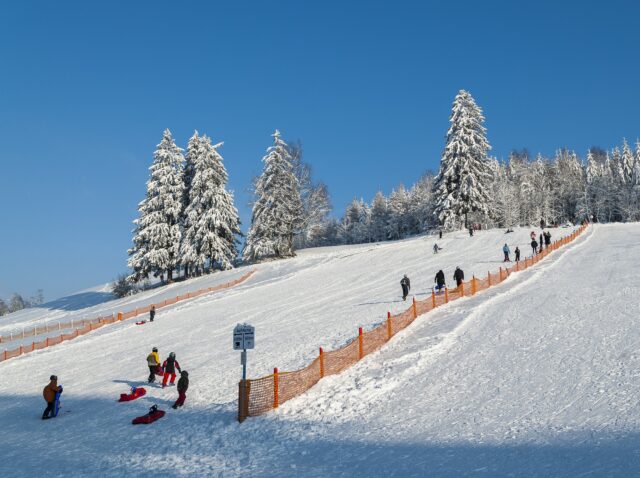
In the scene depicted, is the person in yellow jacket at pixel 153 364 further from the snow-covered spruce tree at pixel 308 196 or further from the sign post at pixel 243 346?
the snow-covered spruce tree at pixel 308 196

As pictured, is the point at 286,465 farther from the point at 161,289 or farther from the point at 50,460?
the point at 161,289

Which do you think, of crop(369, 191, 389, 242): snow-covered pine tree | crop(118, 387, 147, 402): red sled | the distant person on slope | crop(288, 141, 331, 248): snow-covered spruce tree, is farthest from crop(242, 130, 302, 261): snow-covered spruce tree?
crop(369, 191, 389, 242): snow-covered pine tree

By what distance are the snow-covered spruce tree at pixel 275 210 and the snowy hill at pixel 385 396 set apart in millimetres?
27092

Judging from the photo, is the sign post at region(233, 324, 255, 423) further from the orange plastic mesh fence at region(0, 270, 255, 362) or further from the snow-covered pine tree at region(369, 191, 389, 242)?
the snow-covered pine tree at region(369, 191, 389, 242)

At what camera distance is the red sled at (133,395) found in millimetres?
15961

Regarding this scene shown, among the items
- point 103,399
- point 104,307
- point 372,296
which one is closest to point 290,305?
point 372,296

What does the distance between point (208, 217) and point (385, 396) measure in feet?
140

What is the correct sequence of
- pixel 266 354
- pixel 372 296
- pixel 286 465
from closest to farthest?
pixel 286 465, pixel 266 354, pixel 372 296

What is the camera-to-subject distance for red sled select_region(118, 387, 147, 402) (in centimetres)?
1596

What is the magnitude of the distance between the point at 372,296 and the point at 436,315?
808 cm

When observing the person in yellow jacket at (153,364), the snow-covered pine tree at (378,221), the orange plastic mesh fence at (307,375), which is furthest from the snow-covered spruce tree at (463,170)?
the snow-covered pine tree at (378,221)

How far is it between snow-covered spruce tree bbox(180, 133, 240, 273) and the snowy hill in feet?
81.4

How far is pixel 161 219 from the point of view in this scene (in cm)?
5462

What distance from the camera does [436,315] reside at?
20.7m
